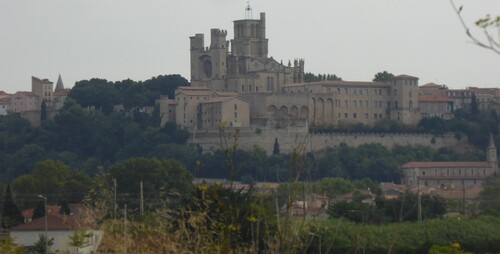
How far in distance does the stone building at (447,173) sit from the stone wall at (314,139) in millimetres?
4634

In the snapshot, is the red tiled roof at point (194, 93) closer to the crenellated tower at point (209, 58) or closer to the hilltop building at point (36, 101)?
the crenellated tower at point (209, 58)

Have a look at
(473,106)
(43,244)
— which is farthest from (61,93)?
(43,244)

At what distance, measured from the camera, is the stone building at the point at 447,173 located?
7775cm

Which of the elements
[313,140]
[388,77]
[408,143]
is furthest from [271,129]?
[388,77]

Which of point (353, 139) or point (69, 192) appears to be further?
point (353, 139)

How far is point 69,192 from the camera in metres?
53.8

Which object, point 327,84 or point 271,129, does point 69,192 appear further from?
point 327,84

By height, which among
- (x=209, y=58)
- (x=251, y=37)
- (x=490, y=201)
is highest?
(x=251, y=37)

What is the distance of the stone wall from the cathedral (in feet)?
1.92

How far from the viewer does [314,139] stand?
81750mm

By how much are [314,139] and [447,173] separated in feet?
23.4

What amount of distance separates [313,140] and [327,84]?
18.7 ft

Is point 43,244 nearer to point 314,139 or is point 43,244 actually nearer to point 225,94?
point 314,139

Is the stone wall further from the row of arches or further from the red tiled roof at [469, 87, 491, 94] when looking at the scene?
the red tiled roof at [469, 87, 491, 94]
